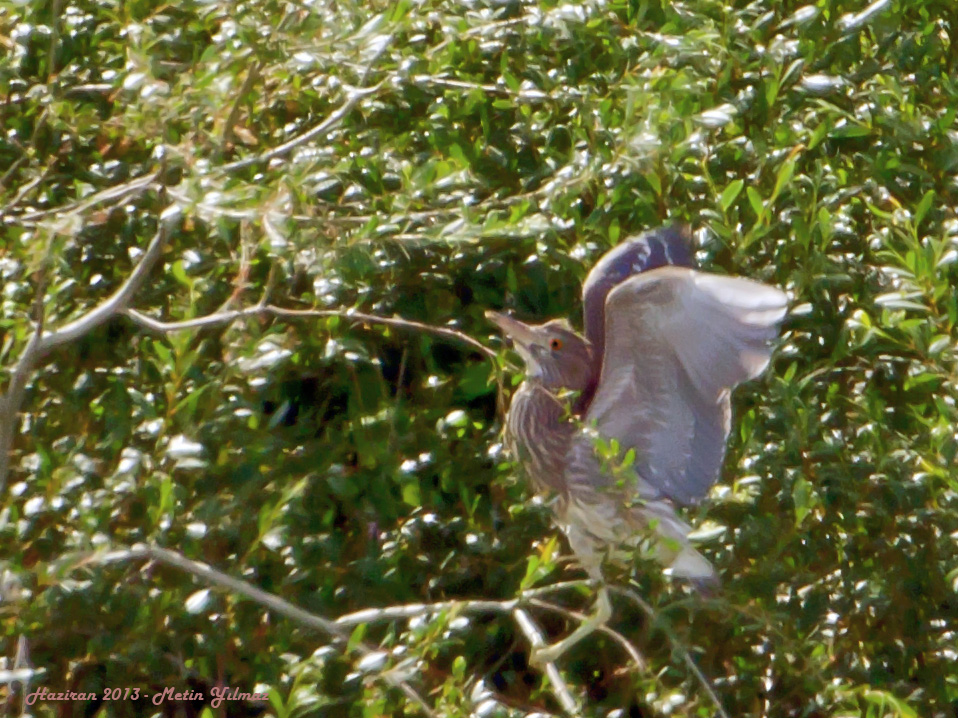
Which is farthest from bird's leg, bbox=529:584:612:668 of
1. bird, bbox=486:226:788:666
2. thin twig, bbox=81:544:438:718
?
thin twig, bbox=81:544:438:718

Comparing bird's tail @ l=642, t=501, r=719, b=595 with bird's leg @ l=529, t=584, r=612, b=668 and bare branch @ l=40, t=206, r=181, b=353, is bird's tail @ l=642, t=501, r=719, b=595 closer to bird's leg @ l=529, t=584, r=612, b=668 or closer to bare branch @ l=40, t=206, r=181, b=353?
Result: bird's leg @ l=529, t=584, r=612, b=668

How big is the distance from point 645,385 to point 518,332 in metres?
0.17

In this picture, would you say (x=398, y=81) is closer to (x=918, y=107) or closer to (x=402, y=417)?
(x=402, y=417)

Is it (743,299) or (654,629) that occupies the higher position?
(743,299)

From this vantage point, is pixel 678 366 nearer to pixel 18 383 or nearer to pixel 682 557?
pixel 682 557

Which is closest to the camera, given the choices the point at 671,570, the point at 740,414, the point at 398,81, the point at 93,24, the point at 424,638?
the point at 424,638

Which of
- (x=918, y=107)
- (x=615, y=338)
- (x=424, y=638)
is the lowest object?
(x=424, y=638)

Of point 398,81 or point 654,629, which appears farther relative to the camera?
point 398,81

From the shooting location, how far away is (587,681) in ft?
5.90

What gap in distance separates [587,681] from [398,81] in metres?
0.87

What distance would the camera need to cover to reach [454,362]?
186cm

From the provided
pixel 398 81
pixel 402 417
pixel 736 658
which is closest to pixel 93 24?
pixel 398 81

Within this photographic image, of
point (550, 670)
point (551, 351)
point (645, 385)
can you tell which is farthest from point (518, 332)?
point (550, 670)

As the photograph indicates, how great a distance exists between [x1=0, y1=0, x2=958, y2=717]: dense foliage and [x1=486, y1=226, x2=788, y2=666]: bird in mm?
47
